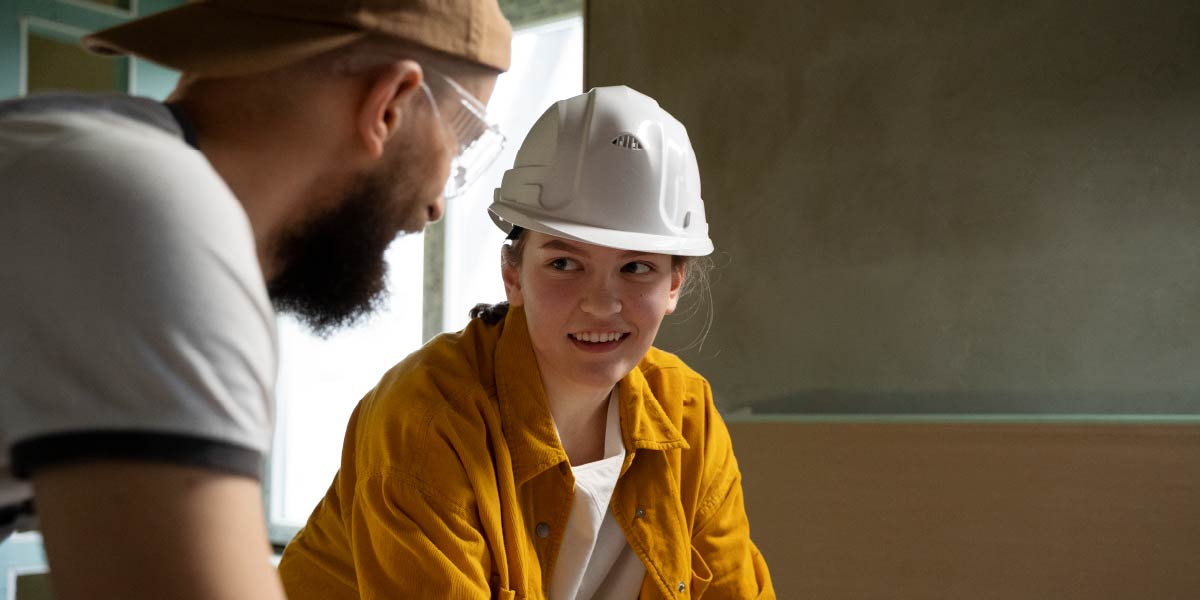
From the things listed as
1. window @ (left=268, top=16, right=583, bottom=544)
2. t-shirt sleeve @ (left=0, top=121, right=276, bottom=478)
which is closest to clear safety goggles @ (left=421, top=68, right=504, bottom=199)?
t-shirt sleeve @ (left=0, top=121, right=276, bottom=478)

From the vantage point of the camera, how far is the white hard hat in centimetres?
183

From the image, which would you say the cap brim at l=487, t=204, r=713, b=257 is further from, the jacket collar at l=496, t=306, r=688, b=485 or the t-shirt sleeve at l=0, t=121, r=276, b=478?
the t-shirt sleeve at l=0, t=121, r=276, b=478

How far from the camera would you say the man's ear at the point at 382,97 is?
0.91 meters

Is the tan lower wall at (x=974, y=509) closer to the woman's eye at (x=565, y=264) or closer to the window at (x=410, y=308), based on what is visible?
the woman's eye at (x=565, y=264)

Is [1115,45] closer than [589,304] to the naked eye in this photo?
No

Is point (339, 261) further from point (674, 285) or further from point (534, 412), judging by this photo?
point (674, 285)

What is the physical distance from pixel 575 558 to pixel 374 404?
0.42 meters

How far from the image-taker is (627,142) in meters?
1.88

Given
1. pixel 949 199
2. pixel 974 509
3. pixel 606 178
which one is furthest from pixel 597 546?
pixel 949 199

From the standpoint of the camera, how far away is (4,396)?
2.00 feet

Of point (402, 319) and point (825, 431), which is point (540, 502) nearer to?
point (825, 431)

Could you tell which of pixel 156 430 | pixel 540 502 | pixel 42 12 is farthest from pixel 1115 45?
pixel 42 12

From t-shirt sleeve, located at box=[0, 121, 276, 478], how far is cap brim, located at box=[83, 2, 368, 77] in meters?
0.23

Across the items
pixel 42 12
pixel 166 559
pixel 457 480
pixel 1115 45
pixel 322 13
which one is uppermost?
pixel 42 12
